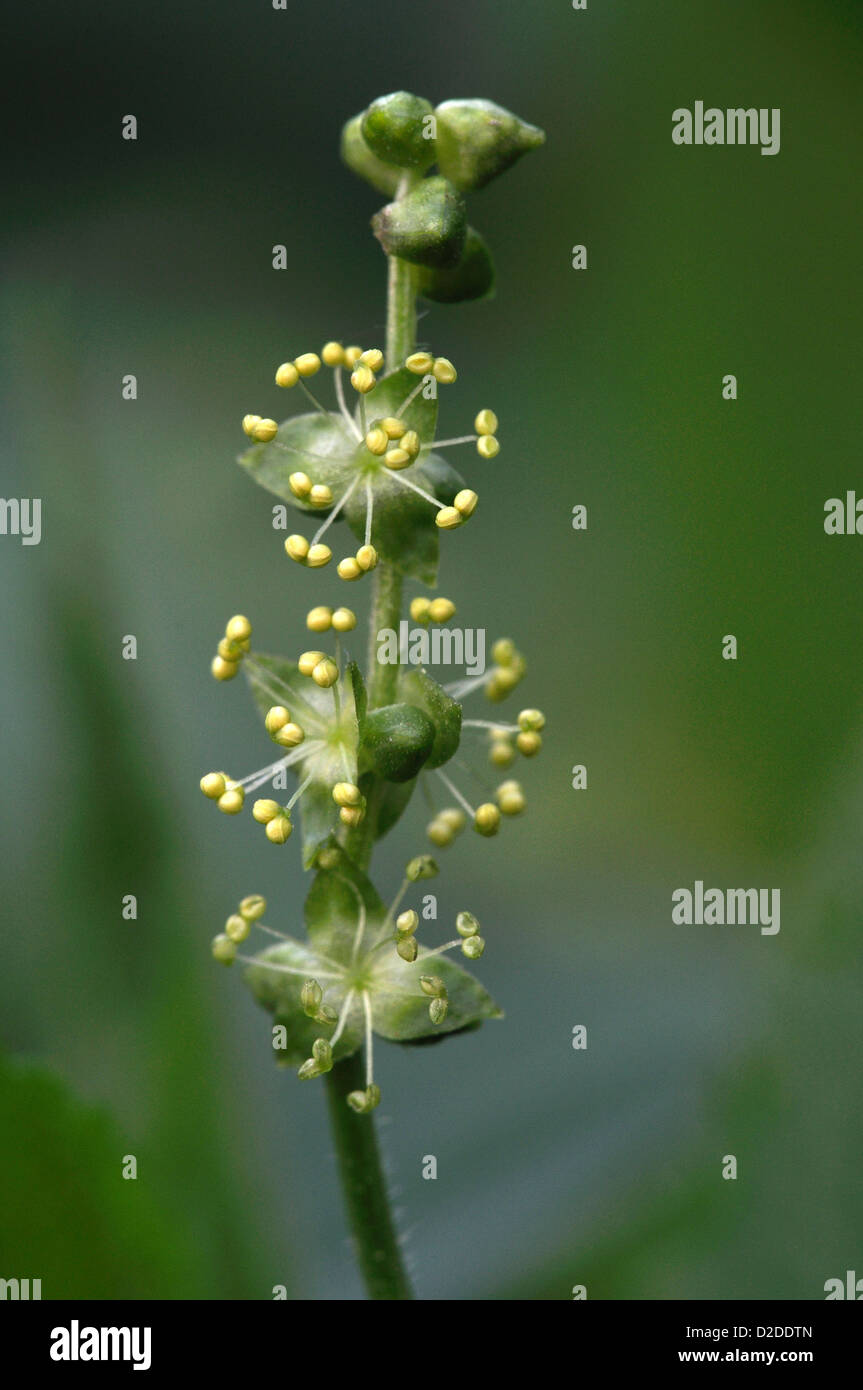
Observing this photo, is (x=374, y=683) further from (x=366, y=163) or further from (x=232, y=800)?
(x=366, y=163)

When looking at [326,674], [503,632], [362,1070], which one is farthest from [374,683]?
[503,632]

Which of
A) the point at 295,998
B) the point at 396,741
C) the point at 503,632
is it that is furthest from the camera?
the point at 503,632

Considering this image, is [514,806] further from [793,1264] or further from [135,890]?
[793,1264]

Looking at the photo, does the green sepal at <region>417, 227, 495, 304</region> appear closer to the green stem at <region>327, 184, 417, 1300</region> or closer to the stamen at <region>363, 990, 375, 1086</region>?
the green stem at <region>327, 184, 417, 1300</region>

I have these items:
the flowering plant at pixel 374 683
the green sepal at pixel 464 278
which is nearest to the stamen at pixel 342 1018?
the flowering plant at pixel 374 683

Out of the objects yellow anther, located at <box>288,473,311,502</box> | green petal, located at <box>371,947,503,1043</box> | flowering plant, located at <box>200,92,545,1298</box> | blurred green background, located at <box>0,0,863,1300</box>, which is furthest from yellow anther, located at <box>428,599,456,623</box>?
blurred green background, located at <box>0,0,863,1300</box>
